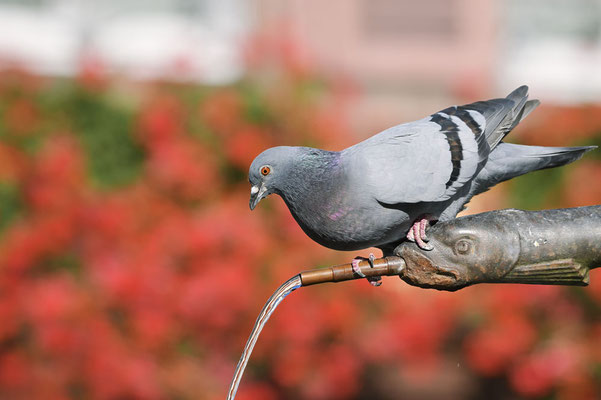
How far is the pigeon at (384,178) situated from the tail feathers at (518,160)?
4 cm

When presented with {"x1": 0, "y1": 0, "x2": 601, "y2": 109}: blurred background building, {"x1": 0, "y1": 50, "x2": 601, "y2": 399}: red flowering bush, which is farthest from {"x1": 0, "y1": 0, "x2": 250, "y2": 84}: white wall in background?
{"x1": 0, "y1": 50, "x2": 601, "y2": 399}: red flowering bush

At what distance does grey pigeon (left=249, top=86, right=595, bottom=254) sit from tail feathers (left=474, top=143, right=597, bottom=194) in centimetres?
4

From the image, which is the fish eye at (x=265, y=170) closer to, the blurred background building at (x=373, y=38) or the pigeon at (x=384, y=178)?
the pigeon at (x=384, y=178)

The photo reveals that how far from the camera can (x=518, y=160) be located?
2.45m

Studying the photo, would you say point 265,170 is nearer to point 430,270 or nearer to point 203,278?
point 430,270

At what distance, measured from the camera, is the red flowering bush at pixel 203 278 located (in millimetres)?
4824

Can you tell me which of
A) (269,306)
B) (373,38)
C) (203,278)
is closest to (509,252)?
(269,306)

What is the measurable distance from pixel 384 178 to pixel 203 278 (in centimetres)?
273

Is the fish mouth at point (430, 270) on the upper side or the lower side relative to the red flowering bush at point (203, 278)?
upper

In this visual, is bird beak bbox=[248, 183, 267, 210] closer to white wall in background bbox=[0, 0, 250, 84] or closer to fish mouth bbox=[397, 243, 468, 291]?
fish mouth bbox=[397, 243, 468, 291]

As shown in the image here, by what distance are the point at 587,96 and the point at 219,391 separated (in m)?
4.14

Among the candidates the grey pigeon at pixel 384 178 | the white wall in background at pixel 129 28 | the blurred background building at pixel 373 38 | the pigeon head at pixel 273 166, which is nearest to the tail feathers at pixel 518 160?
the grey pigeon at pixel 384 178

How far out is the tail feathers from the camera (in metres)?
2.44

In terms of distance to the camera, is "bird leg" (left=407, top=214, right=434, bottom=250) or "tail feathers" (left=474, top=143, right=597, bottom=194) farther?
"tail feathers" (left=474, top=143, right=597, bottom=194)
